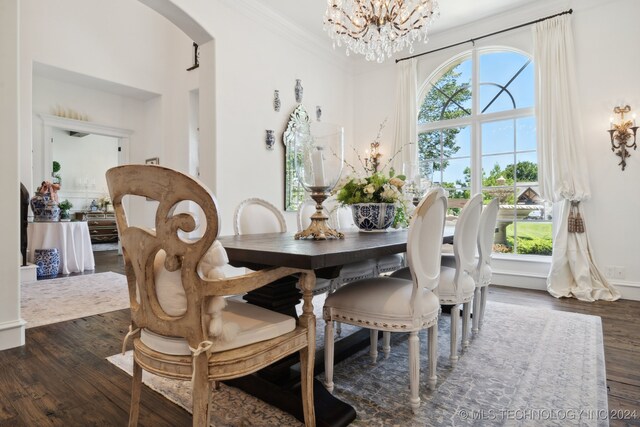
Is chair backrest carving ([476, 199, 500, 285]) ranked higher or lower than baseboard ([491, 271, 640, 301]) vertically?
higher

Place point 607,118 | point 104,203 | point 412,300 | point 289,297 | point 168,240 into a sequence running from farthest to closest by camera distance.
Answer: point 104,203 → point 607,118 → point 289,297 → point 412,300 → point 168,240

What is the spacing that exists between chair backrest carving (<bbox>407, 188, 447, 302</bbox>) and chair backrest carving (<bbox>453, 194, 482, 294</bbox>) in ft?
1.02

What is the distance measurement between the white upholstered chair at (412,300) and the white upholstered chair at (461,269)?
12.4 inches

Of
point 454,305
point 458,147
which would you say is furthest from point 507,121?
point 454,305

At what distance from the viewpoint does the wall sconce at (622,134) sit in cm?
363

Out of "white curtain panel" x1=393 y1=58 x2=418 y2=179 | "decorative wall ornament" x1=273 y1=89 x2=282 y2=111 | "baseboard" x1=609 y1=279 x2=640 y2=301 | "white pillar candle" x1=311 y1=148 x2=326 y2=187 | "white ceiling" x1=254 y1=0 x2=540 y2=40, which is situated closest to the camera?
"white pillar candle" x1=311 y1=148 x2=326 y2=187

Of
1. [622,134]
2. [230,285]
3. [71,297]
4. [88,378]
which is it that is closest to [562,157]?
[622,134]

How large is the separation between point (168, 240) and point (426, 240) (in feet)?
3.62

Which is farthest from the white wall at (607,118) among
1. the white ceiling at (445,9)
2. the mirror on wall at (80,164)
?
the mirror on wall at (80,164)

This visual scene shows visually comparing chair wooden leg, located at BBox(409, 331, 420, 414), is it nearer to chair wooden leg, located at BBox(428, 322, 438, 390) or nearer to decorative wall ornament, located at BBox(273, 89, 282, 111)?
chair wooden leg, located at BBox(428, 322, 438, 390)

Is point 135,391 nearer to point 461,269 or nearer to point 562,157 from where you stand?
point 461,269

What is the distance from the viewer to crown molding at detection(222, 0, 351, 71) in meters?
4.14

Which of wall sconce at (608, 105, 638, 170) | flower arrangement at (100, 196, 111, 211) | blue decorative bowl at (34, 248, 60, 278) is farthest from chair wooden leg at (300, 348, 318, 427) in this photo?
flower arrangement at (100, 196, 111, 211)

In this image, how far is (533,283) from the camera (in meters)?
4.23
